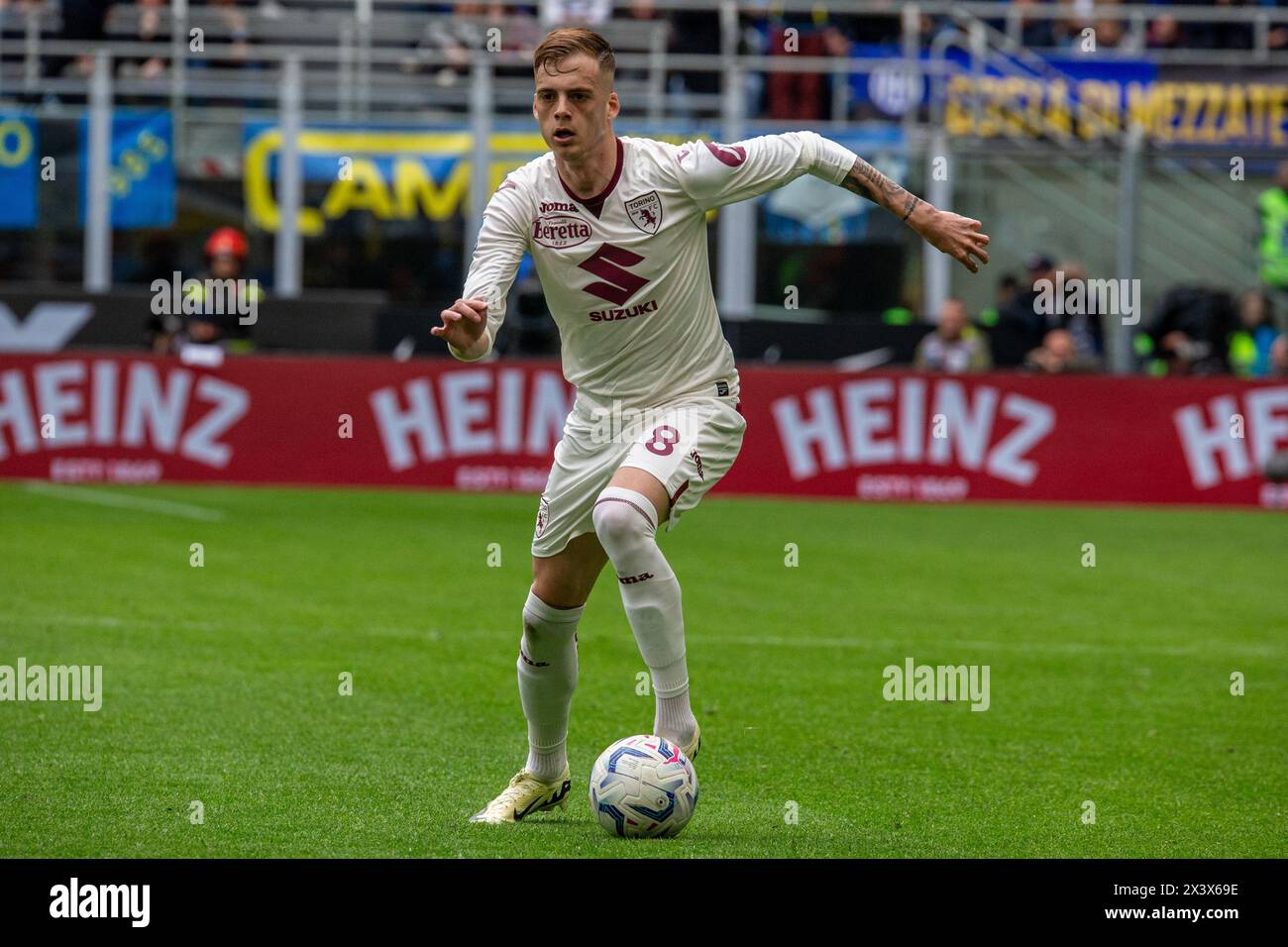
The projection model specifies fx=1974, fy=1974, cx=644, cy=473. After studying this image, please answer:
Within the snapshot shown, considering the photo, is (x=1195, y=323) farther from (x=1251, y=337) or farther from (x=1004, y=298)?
(x=1004, y=298)

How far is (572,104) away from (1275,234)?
1618 centimetres

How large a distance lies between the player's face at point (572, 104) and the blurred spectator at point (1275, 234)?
15571 mm

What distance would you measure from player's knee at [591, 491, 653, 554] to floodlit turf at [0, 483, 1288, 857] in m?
0.94

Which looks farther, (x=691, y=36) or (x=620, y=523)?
(x=691, y=36)

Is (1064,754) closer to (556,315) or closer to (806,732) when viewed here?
(806,732)

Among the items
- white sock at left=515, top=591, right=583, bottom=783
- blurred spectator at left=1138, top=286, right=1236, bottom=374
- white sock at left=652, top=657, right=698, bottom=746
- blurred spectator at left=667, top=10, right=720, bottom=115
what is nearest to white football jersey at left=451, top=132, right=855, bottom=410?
white sock at left=515, top=591, right=583, bottom=783

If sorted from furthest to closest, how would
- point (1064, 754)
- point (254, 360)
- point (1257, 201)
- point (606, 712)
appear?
point (1257, 201)
point (254, 360)
point (606, 712)
point (1064, 754)

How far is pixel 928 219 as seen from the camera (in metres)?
6.48

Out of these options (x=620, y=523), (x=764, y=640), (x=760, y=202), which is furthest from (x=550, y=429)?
(x=620, y=523)

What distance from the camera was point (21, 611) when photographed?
11.1 metres

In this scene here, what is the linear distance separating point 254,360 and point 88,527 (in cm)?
343

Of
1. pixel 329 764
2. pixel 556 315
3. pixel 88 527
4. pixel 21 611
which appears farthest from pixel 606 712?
pixel 88 527

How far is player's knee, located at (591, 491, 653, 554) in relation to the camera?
6105 mm
